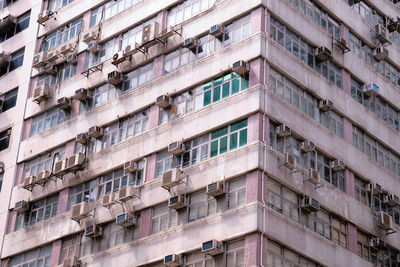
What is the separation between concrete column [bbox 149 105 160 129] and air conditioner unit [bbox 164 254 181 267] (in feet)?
20.1

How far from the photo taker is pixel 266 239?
29219 mm

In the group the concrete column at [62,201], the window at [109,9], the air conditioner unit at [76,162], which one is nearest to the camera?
the air conditioner unit at [76,162]

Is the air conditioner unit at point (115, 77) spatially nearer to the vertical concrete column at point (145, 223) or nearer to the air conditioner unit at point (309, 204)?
the vertical concrete column at point (145, 223)

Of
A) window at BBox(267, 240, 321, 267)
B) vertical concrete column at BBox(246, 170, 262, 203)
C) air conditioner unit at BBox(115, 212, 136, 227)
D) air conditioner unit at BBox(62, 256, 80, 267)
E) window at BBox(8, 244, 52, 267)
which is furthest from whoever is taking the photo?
window at BBox(8, 244, 52, 267)

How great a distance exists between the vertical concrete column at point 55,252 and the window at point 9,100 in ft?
30.2

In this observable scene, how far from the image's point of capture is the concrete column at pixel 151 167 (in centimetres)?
3359

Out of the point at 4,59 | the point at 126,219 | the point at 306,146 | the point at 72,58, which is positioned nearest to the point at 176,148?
the point at 126,219

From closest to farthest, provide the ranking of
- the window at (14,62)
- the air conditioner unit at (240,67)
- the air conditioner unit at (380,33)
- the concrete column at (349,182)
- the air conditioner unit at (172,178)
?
the air conditioner unit at (172,178)
the air conditioner unit at (240,67)
the concrete column at (349,182)
the air conditioner unit at (380,33)
the window at (14,62)

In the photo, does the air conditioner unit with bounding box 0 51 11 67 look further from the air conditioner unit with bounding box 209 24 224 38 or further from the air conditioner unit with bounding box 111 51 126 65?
the air conditioner unit with bounding box 209 24 224 38

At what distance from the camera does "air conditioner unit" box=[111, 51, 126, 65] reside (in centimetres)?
3703

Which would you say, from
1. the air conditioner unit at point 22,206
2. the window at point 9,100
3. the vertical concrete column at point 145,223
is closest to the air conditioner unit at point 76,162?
the air conditioner unit at point 22,206

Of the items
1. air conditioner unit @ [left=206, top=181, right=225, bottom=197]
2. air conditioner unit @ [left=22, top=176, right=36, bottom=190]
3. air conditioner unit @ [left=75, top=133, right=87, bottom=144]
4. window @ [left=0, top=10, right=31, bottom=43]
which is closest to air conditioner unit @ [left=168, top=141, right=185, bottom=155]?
air conditioner unit @ [left=206, top=181, right=225, bottom=197]

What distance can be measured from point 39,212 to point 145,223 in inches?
262

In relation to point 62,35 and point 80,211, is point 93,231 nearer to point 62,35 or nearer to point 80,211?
point 80,211
